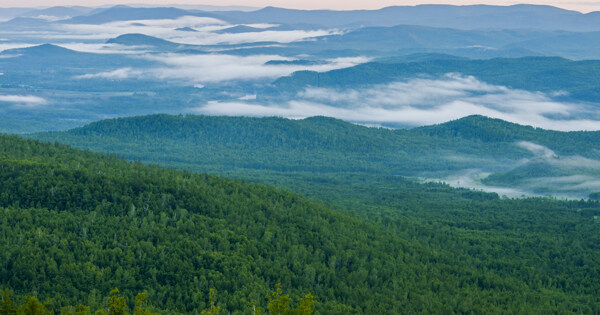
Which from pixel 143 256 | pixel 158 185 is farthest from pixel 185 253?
pixel 158 185

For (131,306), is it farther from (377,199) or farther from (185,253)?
(377,199)

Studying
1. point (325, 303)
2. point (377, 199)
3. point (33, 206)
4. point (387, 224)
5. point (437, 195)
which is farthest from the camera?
point (437, 195)

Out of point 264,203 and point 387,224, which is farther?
point 387,224

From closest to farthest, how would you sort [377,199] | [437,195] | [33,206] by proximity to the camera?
[33,206] < [377,199] < [437,195]

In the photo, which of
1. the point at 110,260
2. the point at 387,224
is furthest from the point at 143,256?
the point at 387,224

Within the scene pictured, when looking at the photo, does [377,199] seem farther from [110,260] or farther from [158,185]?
[110,260]

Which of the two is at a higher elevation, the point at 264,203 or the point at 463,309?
the point at 264,203
